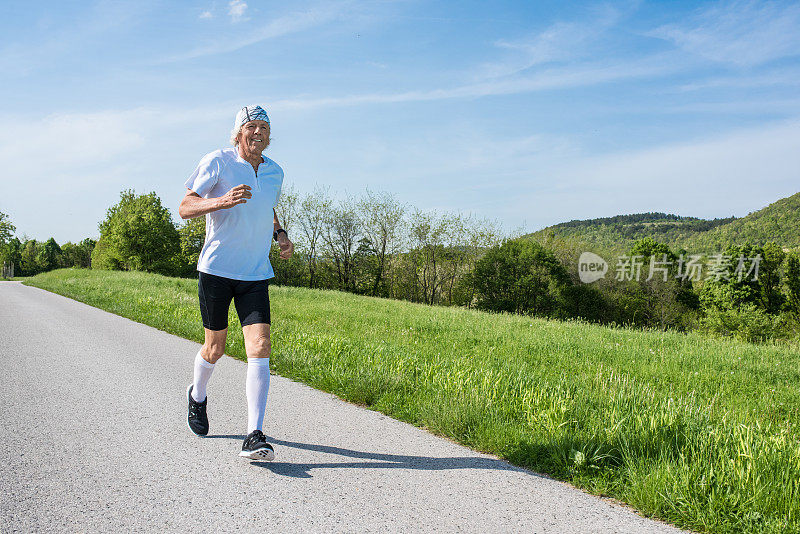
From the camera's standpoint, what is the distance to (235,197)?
3.46m

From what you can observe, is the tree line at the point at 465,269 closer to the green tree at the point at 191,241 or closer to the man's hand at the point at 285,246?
the green tree at the point at 191,241

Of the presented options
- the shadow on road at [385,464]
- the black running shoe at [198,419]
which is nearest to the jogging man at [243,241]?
the shadow on road at [385,464]

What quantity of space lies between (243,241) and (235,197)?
1.66 feet

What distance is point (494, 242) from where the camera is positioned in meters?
53.8

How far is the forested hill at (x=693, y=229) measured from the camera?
272 ft

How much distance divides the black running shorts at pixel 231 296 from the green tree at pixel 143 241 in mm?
53625

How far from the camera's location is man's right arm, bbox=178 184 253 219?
11.4 ft

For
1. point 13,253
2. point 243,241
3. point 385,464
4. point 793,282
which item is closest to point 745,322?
point 793,282

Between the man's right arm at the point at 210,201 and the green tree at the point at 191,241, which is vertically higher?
the green tree at the point at 191,241

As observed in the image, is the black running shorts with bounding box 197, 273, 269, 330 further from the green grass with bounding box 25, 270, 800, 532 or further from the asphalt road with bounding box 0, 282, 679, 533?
the green grass with bounding box 25, 270, 800, 532

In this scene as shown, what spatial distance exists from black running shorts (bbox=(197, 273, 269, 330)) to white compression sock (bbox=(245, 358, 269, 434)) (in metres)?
0.32

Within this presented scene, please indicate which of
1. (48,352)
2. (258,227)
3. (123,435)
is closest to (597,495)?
(258,227)

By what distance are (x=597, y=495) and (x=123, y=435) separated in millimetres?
3602

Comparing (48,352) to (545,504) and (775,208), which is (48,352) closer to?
(545,504)
